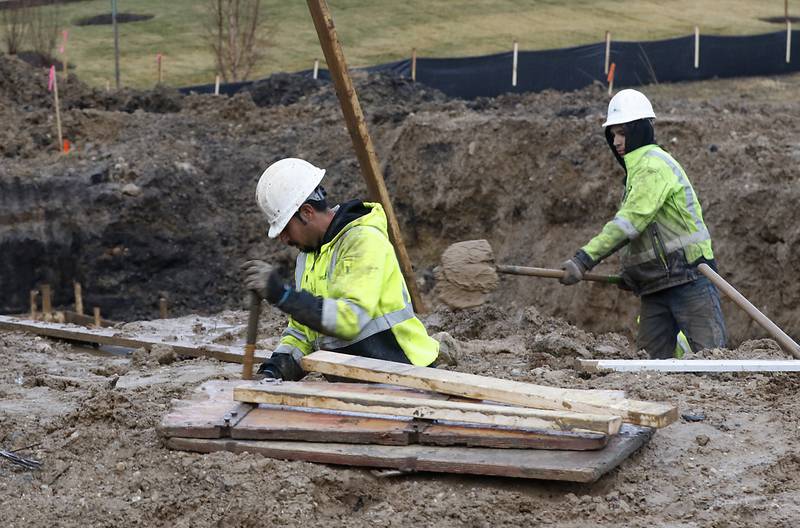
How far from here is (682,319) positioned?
8250mm

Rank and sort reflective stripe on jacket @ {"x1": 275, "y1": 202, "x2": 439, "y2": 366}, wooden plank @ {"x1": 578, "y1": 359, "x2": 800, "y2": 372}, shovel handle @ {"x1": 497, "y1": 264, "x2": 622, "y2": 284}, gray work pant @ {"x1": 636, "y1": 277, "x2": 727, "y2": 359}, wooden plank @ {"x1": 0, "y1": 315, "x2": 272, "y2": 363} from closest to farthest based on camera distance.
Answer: reflective stripe on jacket @ {"x1": 275, "y1": 202, "x2": 439, "y2": 366}, wooden plank @ {"x1": 578, "y1": 359, "x2": 800, "y2": 372}, gray work pant @ {"x1": 636, "y1": 277, "x2": 727, "y2": 359}, shovel handle @ {"x1": 497, "y1": 264, "x2": 622, "y2": 284}, wooden plank @ {"x1": 0, "y1": 315, "x2": 272, "y2": 363}

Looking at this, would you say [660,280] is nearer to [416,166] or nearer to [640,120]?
[640,120]

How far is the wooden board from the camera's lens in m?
4.80

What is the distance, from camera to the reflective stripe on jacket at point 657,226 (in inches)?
311

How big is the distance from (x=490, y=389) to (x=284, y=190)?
4.67 ft

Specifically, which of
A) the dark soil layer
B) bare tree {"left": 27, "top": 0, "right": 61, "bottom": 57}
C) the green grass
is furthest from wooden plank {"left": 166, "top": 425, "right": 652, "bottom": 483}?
bare tree {"left": 27, "top": 0, "right": 61, "bottom": 57}

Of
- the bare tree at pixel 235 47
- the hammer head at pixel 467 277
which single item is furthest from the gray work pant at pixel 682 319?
the bare tree at pixel 235 47

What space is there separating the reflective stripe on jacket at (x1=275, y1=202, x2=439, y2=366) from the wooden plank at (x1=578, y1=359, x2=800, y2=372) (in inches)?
49.7

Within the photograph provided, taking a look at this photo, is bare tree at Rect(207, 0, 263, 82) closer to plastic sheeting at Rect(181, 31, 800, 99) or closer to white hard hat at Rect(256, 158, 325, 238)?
plastic sheeting at Rect(181, 31, 800, 99)

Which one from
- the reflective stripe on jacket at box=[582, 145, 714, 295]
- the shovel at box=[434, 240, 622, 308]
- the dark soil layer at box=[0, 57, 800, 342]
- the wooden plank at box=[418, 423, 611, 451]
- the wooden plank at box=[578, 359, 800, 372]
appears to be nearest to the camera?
the wooden plank at box=[418, 423, 611, 451]

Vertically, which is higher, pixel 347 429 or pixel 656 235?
pixel 656 235

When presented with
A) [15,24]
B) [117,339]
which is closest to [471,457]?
[117,339]

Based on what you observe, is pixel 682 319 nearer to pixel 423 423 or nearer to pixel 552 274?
pixel 552 274

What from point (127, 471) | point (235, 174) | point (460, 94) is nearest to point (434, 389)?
point (127, 471)
